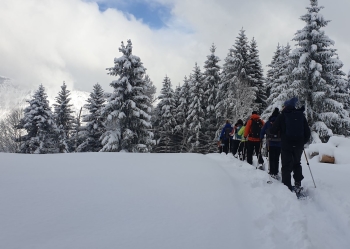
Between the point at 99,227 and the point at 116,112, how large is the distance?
18453mm

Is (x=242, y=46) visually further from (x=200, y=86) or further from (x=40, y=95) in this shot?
(x=40, y=95)

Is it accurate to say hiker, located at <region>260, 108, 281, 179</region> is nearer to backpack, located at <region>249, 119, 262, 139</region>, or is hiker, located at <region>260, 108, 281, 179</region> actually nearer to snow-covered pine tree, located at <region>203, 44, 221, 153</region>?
backpack, located at <region>249, 119, 262, 139</region>

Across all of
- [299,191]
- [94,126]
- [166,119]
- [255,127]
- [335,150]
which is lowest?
[299,191]

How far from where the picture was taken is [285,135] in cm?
573

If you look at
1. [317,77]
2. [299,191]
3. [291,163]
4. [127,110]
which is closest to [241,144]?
[291,163]

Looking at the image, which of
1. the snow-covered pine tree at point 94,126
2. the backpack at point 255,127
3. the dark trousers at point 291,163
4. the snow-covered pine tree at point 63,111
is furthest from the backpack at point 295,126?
the snow-covered pine tree at point 63,111

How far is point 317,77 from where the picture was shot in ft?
55.8

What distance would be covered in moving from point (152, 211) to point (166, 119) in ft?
89.1

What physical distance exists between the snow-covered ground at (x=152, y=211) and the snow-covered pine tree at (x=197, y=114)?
22.4 meters

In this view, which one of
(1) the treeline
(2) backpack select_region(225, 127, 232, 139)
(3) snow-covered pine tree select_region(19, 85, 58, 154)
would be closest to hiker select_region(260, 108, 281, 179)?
(2) backpack select_region(225, 127, 232, 139)

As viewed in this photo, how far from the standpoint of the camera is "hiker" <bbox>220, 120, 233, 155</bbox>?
483 inches

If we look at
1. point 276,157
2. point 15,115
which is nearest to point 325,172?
point 276,157

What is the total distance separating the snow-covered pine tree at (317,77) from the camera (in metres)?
17.0

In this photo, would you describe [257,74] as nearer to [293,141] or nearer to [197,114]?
[197,114]
